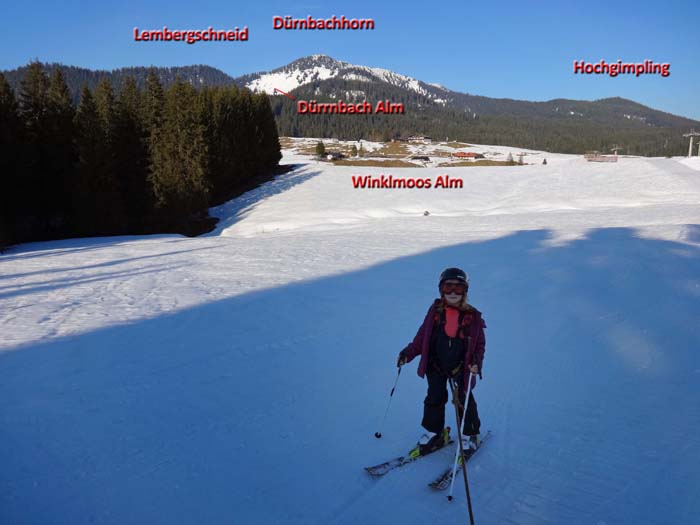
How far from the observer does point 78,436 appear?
14.8 ft

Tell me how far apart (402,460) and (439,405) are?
66cm

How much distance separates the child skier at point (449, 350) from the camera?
3936 millimetres

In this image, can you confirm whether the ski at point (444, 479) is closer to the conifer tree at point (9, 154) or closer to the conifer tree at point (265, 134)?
the conifer tree at point (9, 154)

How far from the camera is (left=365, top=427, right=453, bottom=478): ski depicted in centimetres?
414

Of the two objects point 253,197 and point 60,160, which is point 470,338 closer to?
point 60,160

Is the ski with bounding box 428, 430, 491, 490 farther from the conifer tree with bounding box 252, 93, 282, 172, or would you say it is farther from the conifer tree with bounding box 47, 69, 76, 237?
the conifer tree with bounding box 252, 93, 282, 172

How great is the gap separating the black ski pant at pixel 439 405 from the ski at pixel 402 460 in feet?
0.68

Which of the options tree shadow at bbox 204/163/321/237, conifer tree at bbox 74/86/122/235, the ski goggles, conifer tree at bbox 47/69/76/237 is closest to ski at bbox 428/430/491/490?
the ski goggles

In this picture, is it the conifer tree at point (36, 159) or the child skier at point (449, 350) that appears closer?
the child skier at point (449, 350)

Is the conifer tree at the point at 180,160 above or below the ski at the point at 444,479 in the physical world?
above

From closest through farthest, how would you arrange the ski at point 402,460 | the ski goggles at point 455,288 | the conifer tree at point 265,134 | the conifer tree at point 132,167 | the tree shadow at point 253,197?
1. the ski goggles at point 455,288
2. the ski at point 402,460
3. the conifer tree at point 132,167
4. the tree shadow at point 253,197
5. the conifer tree at point 265,134

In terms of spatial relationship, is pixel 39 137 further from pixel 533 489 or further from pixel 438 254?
pixel 533 489

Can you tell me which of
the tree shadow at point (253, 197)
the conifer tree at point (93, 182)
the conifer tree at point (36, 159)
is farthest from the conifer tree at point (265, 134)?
the conifer tree at point (36, 159)

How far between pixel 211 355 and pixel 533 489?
186 inches
